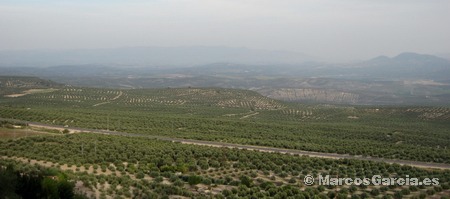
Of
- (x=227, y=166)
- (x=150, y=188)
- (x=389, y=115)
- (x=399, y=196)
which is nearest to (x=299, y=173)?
(x=227, y=166)

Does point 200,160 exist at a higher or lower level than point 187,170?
higher

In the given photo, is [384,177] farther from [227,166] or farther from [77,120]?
[77,120]

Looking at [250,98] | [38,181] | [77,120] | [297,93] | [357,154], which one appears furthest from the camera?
[297,93]

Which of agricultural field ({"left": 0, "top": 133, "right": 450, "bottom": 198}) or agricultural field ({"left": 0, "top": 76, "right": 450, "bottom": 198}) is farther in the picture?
agricultural field ({"left": 0, "top": 76, "right": 450, "bottom": 198})

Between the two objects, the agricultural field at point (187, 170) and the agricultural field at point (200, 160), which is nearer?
the agricultural field at point (187, 170)

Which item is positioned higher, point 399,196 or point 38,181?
point 38,181

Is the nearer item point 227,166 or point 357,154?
point 227,166

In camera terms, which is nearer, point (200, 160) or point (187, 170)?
point (187, 170)

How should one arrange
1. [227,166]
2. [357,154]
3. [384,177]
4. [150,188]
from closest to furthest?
[150,188], [384,177], [227,166], [357,154]
